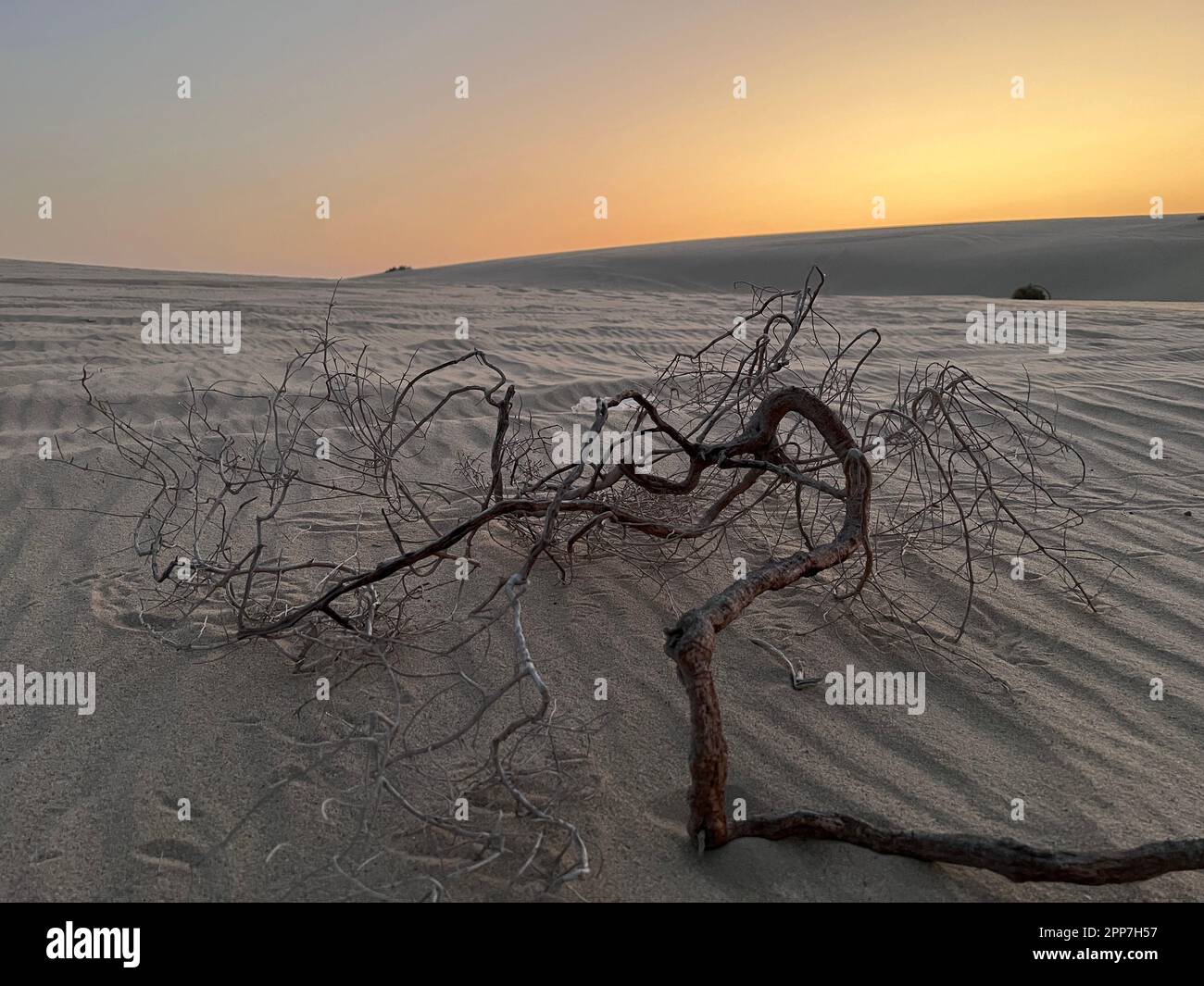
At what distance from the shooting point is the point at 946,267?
2311cm

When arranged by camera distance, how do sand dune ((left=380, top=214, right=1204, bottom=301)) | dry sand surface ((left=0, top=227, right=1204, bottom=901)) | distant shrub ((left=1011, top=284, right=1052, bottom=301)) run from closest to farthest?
dry sand surface ((left=0, top=227, right=1204, bottom=901)) < distant shrub ((left=1011, top=284, right=1052, bottom=301)) < sand dune ((left=380, top=214, right=1204, bottom=301))

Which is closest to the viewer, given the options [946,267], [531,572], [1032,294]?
[531,572]

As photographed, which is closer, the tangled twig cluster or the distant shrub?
the tangled twig cluster

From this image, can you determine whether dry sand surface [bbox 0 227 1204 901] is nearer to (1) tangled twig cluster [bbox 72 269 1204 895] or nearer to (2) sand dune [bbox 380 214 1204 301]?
(1) tangled twig cluster [bbox 72 269 1204 895]

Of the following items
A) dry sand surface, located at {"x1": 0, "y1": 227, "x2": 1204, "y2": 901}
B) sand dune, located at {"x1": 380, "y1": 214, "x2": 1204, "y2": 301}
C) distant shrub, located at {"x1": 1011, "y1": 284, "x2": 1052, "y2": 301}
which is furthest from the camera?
sand dune, located at {"x1": 380, "y1": 214, "x2": 1204, "y2": 301}

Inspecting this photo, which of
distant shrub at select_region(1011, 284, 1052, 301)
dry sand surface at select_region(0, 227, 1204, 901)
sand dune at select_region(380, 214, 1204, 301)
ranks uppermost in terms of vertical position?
sand dune at select_region(380, 214, 1204, 301)

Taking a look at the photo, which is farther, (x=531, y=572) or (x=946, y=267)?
(x=946, y=267)

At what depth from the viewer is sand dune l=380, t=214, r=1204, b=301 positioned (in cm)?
2006

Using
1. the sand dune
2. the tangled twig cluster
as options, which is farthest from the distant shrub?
the tangled twig cluster

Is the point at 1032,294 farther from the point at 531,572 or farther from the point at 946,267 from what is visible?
the point at 531,572

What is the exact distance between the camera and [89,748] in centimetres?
208

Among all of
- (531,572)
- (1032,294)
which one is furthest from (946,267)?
(531,572)

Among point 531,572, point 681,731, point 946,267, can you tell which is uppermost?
point 946,267

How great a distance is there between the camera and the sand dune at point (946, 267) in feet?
65.8
